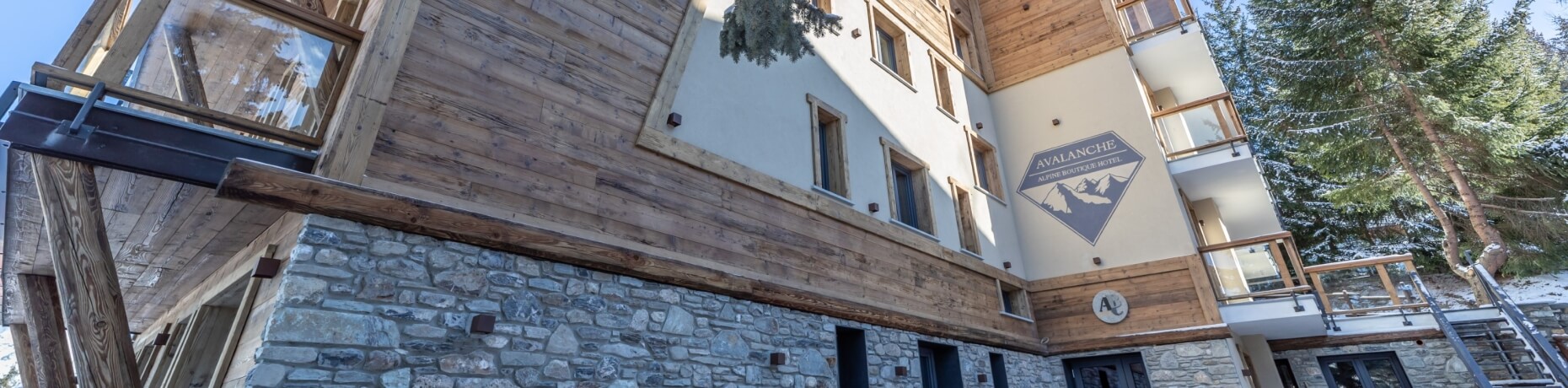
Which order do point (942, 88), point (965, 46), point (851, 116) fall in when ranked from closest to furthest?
point (851, 116) < point (942, 88) < point (965, 46)

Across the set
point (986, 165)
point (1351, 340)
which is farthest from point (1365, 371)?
point (986, 165)

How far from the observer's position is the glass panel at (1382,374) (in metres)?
9.45

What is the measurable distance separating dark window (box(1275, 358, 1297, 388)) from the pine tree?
4749mm

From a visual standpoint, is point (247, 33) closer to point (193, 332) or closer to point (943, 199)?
point (193, 332)

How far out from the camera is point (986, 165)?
1091 cm

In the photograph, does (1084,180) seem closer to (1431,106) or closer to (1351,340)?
(1351,340)

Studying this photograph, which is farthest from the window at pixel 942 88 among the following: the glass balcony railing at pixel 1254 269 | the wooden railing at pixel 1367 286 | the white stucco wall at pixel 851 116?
the wooden railing at pixel 1367 286

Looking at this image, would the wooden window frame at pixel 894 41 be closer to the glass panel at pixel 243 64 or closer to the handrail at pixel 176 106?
the glass panel at pixel 243 64

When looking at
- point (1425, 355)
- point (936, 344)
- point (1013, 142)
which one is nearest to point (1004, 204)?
point (1013, 142)

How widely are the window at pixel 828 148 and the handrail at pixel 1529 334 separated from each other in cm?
723

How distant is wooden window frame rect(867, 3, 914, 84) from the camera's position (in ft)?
30.0

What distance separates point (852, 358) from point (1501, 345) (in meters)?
9.06

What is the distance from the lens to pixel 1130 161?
10.2 m

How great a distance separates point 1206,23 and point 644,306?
2297 cm
